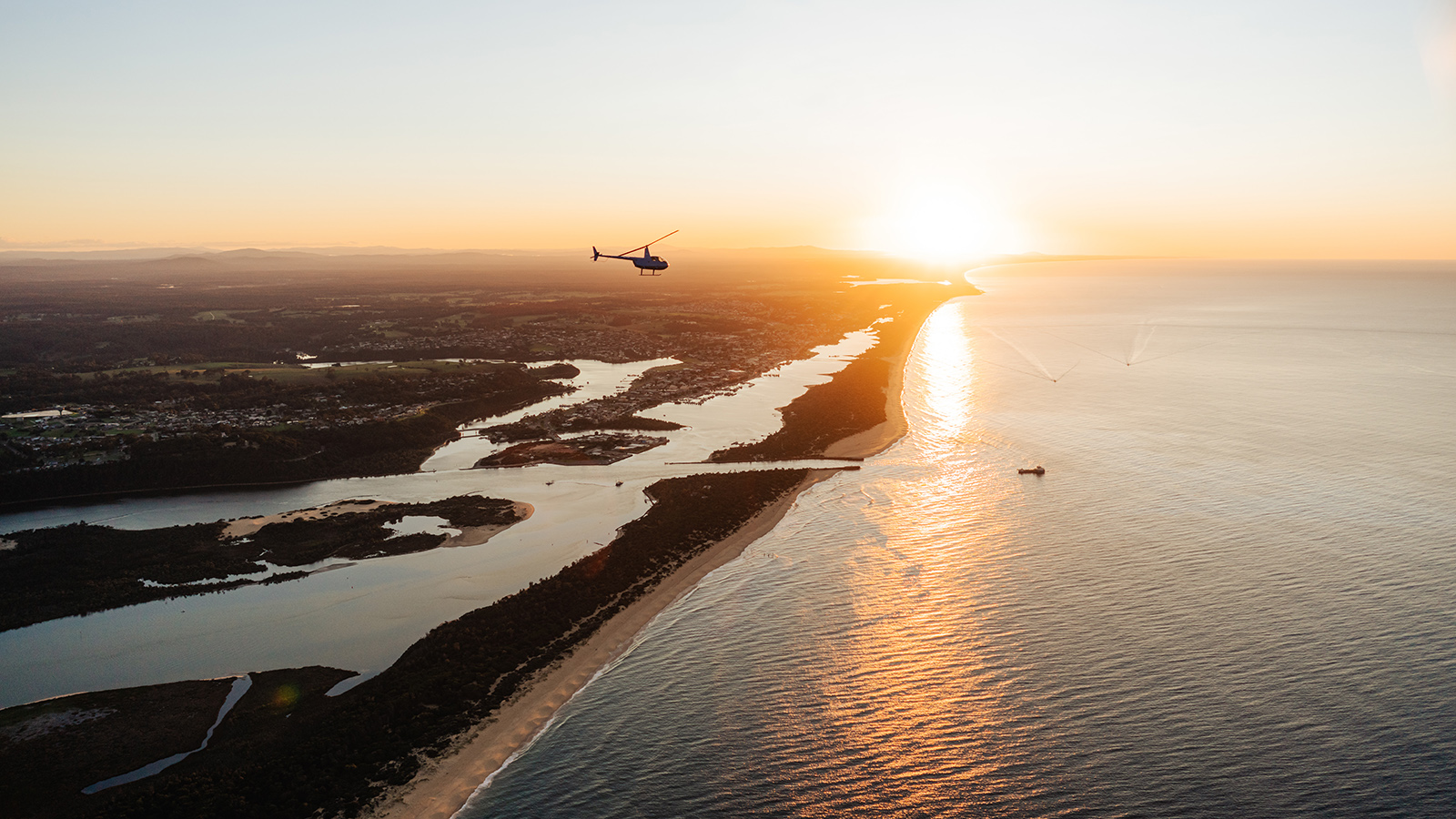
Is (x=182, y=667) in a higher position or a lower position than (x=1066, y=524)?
lower

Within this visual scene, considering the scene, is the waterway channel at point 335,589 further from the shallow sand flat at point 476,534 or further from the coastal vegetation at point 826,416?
the coastal vegetation at point 826,416

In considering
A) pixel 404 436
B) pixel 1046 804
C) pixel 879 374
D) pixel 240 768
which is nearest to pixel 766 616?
pixel 1046 804

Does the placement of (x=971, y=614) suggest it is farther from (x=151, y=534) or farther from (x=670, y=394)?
(x=670, y=394)

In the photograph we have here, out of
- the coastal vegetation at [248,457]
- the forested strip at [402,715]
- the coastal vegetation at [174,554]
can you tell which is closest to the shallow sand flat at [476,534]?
the coastal vegetation at [174,554]

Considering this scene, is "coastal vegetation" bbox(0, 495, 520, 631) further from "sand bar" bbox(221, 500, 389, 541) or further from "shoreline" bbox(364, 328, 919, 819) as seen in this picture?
"shoreline" bbox(364, 328, 919, 819)

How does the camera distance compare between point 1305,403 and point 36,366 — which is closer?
point 1305,403

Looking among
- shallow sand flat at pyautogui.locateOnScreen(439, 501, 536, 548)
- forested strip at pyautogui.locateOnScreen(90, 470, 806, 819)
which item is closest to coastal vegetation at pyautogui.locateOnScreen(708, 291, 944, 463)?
shallow sand flat at pyautogui.locateOnScreen(439, 501, 536, 548)

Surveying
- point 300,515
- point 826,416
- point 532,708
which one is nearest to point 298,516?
point 300,515
